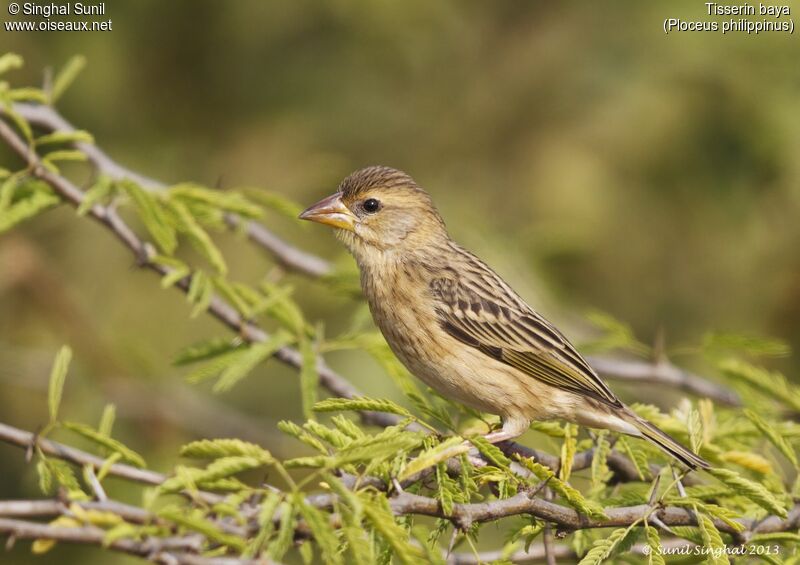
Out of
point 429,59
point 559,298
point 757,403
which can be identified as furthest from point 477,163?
point 757,403

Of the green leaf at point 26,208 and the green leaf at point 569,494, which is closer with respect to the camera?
the green leaf at point 569,494

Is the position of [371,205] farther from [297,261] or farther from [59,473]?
[59,473]

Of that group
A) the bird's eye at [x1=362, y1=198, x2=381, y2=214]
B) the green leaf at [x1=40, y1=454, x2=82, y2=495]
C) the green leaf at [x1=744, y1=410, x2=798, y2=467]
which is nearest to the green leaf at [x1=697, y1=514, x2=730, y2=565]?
the green leaf at [x1=744, y1=410, x2=798, y2=467]

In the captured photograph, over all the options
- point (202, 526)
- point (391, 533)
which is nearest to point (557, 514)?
point (391, 533)

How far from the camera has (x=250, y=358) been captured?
15.8ft

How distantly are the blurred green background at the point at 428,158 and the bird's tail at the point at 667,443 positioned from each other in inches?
114

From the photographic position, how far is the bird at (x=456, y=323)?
4746 millimetres

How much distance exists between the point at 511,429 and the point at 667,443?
76cm

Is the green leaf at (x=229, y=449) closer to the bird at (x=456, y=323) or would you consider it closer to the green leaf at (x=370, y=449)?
the green leaf at (x=370, y=449)

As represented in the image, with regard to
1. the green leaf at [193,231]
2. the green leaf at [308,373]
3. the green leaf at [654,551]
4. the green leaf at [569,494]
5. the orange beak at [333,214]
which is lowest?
the green leaf at [654,551]

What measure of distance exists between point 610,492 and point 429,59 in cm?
572

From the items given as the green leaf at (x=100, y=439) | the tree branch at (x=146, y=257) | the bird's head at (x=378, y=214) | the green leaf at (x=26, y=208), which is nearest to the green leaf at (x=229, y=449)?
the green leaf at (x=100, y=439)

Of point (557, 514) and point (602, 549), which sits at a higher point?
point (557, 514)

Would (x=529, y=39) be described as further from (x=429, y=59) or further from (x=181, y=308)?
(x=181, y=308)
